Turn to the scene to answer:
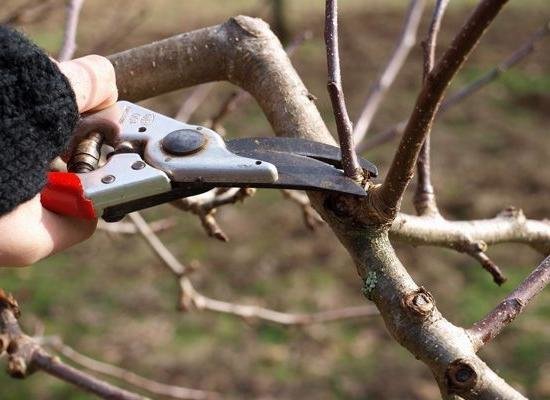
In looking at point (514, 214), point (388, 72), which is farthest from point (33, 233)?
point (388, 72)

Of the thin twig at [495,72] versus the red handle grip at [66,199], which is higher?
the red handle grip at [66,199]

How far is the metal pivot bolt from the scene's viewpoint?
3.48 ft

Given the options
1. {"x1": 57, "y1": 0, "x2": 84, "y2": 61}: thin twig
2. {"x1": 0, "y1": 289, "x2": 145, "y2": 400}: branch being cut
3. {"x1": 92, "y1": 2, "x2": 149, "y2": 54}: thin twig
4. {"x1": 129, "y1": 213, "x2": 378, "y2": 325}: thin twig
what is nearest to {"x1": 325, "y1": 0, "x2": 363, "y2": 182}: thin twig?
{"x1": 0, "y1": 289, "x2": 145, "y2": 400}: branch being cut

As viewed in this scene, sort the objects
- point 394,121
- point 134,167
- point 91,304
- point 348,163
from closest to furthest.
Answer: point 348,163 < point 134,167 < point 91,304 < point 394,121

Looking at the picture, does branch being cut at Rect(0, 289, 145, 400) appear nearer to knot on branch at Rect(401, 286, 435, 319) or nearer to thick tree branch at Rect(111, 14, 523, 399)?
thick tree branch at Rect(111, 14, 523, 399)

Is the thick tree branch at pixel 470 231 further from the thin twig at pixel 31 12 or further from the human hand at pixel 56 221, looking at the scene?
the thin twig at pixel 31 12

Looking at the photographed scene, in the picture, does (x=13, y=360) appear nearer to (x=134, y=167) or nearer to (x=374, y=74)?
(x=134, y=167)

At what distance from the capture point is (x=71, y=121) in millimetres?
983

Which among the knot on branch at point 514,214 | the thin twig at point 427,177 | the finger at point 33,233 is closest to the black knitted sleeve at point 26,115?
the finger at point 33,233

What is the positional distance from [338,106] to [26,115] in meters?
0.37

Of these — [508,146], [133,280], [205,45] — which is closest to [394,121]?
[508,146]

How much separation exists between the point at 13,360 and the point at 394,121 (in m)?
4.29

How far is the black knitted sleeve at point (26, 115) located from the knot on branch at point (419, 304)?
1.48 feet

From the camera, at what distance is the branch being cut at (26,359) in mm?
1251
